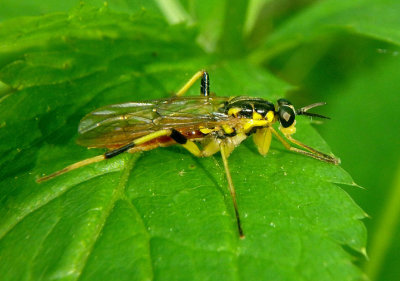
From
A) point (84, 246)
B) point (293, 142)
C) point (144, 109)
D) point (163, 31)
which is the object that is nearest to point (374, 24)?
point (293, 142)

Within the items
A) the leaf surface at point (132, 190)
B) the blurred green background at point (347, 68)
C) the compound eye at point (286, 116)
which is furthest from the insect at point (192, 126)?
the blurred green background at point (347, 68)

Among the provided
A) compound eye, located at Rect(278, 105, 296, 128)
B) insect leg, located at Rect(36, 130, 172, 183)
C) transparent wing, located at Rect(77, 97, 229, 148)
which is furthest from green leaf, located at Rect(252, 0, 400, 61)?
insect leg, located at Rect(36, 130, 172, 183)

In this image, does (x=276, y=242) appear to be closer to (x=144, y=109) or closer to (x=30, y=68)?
(x=144, y=109)

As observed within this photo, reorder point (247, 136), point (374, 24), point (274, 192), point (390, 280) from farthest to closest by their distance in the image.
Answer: point (390, 280) → point (374, 24) → point (247, 136) → point (274, 192)

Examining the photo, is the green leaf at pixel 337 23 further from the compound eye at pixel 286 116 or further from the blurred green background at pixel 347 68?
the compound eye at pixel 286 116

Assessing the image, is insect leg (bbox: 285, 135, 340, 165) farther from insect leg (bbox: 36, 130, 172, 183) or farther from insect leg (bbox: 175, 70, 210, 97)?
insect leg (bbox: 36, 130, 172, 183)

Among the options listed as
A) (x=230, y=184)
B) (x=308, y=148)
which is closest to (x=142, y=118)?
(x=230, y=184)
